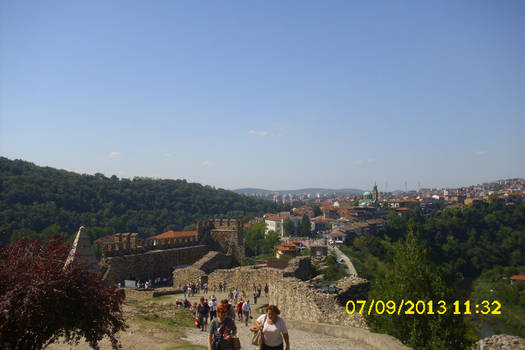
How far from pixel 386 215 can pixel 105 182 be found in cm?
7544

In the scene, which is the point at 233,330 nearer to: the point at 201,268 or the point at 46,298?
the point at 46,298

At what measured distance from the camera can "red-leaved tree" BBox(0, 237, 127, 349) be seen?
4.94 meters

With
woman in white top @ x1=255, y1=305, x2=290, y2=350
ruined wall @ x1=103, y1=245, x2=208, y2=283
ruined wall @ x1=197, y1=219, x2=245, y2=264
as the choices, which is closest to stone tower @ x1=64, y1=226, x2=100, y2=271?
woman in white top @ x1=255, y1=305, x2=290, y2=350

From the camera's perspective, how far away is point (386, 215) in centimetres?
11150

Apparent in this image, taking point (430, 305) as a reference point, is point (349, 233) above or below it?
below

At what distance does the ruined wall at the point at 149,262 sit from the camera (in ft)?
59.7

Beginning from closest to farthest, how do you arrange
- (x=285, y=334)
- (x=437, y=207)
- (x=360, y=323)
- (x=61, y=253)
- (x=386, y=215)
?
1. (x=285, y=334)
2. (x=61, y=253)
3. (x=360, y=323)
4. (x=386, y=215)
5. (x=437, y=207)

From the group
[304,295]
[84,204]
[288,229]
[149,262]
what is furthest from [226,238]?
[288,229]

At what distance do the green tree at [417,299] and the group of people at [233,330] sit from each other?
6077 mm

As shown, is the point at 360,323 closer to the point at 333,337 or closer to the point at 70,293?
the point at 333,337

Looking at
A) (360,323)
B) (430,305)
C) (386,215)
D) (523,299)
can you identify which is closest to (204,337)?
(360,323)

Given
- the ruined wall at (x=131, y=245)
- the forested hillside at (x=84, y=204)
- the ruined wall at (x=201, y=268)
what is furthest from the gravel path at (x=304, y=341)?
the forested hillside at (x=84, y=204)

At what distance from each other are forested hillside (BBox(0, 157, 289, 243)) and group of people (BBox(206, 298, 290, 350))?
40.6m

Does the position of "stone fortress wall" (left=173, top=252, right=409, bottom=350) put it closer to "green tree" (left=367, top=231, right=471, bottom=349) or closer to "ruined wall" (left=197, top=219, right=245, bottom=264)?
"green tree" (left=367, top=231, right=471, bottom=349)
